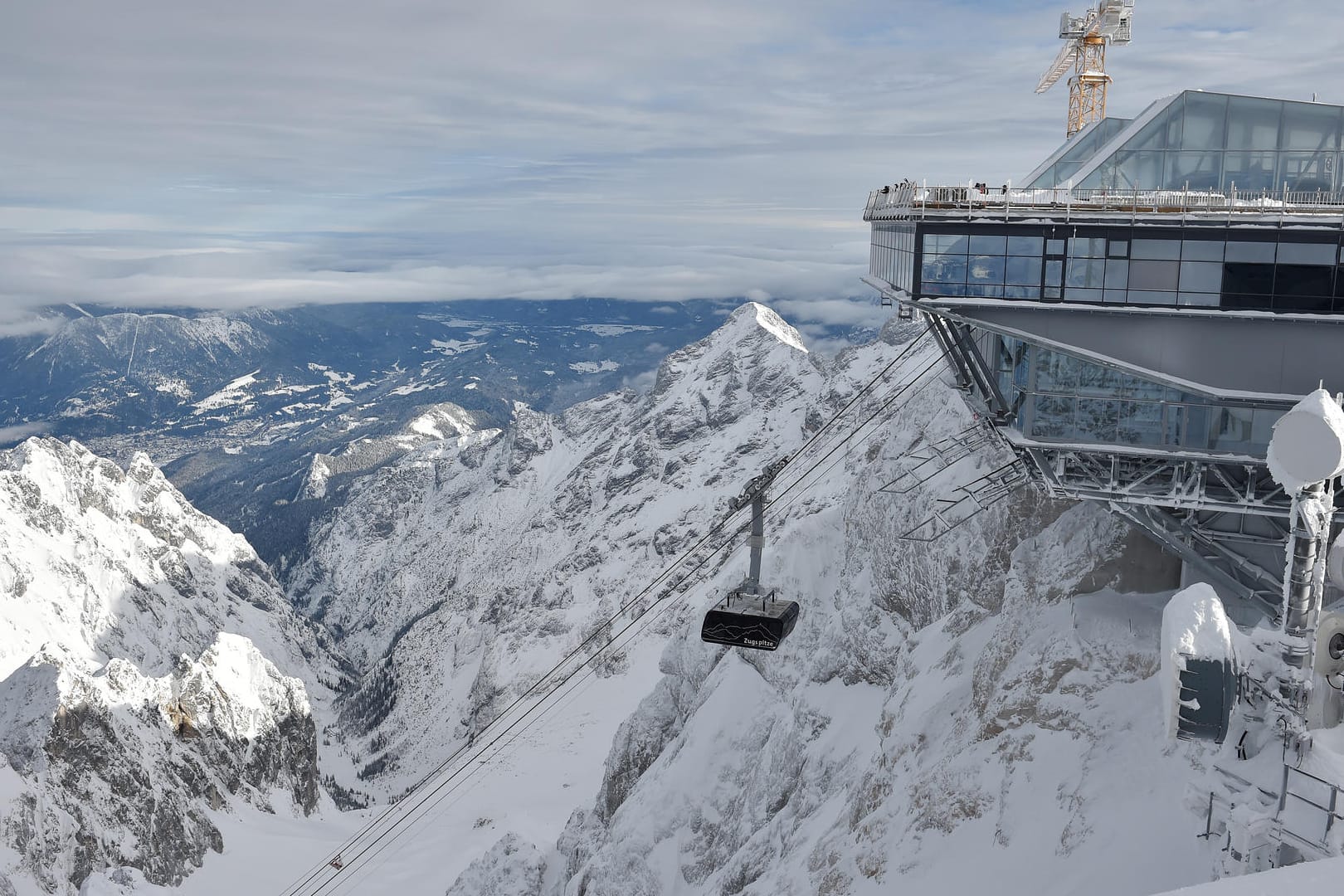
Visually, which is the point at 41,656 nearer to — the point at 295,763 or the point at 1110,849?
the point at 295,763

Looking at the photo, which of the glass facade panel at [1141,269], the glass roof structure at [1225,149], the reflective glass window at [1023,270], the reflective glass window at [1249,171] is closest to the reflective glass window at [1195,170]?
the glass roof structure at [1225,149]

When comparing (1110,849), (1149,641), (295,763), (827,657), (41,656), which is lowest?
(295,763)

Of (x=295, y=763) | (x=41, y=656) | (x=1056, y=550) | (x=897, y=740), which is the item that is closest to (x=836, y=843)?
(x=897, y=740)

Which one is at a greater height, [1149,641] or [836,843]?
[1149,641]

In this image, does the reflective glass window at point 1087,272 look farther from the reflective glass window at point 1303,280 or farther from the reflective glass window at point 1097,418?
the reflective glass window at point 1303,280

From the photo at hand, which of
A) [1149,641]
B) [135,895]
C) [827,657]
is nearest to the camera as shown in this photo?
[1149,641]

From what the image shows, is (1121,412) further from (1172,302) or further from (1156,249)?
(1156,249)

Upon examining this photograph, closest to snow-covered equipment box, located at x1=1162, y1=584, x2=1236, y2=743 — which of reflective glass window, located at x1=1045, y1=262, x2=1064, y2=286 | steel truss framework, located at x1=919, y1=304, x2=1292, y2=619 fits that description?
steel truss framework, located at x1=919, y1=304, x2=1292, y2=619
